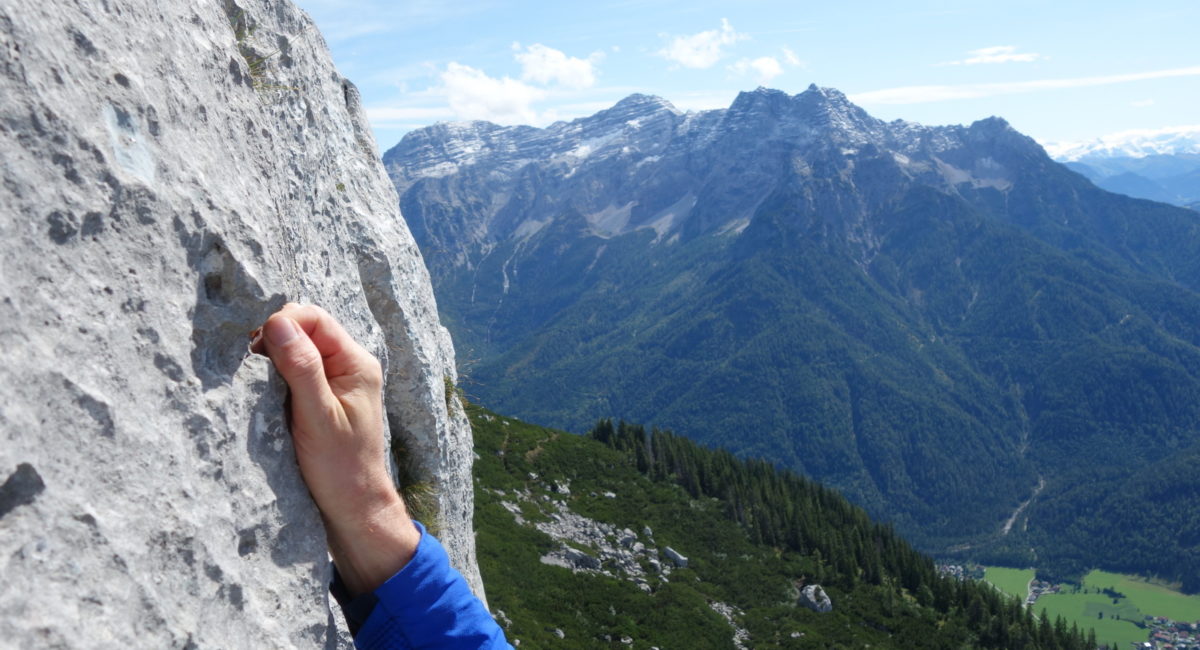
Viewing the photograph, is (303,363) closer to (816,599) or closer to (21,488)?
(21,488)

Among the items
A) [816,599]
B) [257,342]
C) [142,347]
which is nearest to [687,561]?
[816,599]

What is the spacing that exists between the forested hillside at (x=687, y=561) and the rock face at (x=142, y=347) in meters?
36.7

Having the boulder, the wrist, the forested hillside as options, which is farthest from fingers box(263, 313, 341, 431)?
the boulder

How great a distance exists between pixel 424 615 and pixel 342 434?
1212 mm

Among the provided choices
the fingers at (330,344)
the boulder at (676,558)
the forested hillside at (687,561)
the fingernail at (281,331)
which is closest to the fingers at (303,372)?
the fingernail at (281,331)

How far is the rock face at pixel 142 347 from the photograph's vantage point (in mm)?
2982

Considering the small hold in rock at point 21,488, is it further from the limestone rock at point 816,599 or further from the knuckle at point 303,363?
the limestone rock at point 816,599

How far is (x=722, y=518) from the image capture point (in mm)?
79438

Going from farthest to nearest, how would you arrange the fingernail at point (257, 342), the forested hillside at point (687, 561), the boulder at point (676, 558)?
the boulder at point (676, 558) → the forested hillside at point (687, 561) → the fingernail at point (257, 342)

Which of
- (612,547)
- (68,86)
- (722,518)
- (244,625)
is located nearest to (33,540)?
(244,625)

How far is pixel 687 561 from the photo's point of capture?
6481 cm

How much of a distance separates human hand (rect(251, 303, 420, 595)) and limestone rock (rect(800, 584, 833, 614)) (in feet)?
221

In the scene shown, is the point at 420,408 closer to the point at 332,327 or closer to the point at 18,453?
the point at 332,327

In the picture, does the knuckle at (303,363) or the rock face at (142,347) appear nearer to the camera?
the rock face at (142,347)
